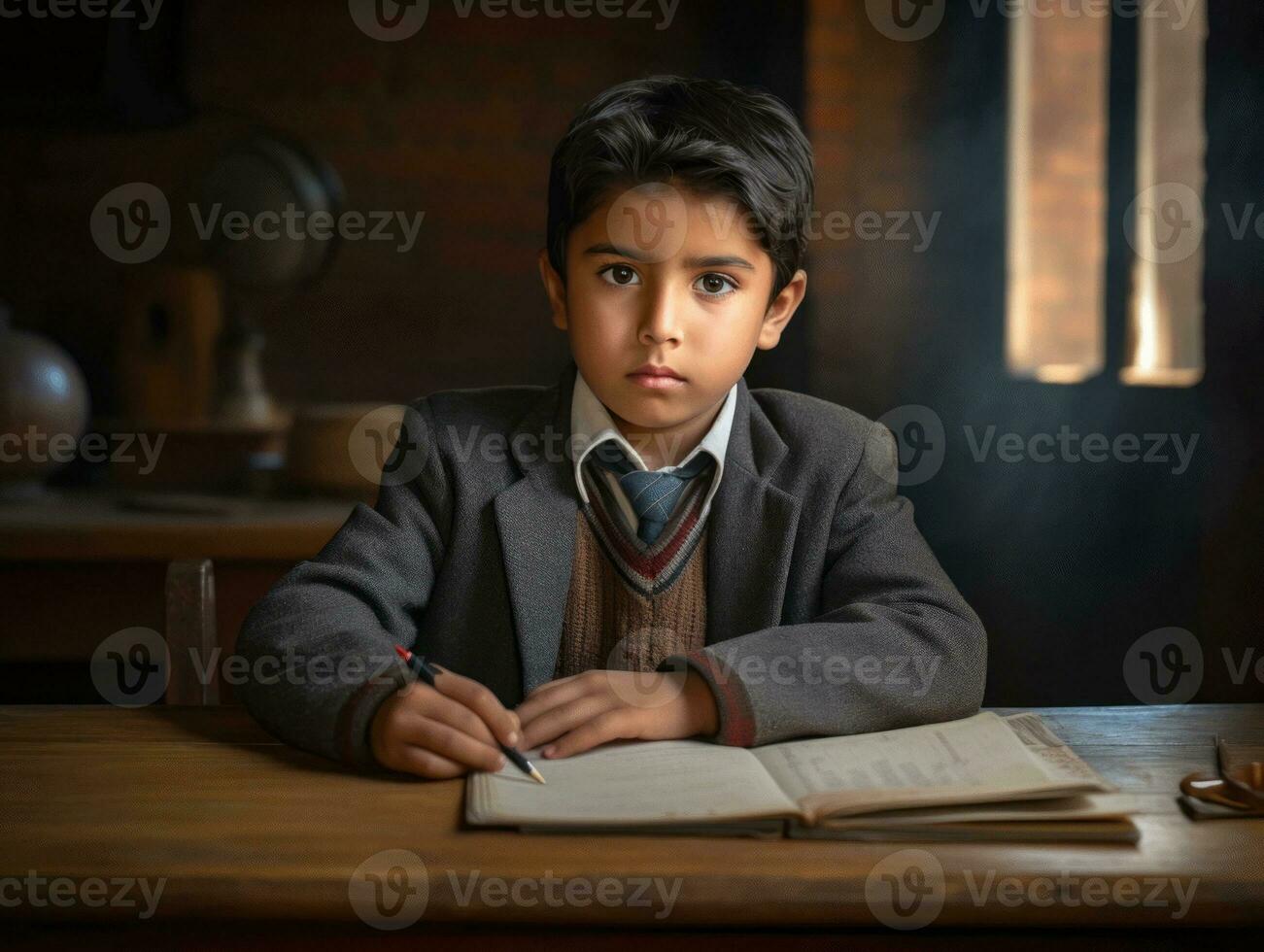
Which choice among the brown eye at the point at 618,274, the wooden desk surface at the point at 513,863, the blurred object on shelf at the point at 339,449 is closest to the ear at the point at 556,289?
the brown eye at the point at 618,274

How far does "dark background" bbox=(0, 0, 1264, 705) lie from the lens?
218 cm

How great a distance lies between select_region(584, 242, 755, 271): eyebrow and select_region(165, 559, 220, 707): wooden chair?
58 centimetres

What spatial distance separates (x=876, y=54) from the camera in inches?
119

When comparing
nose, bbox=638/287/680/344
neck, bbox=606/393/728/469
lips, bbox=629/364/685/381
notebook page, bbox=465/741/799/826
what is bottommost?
notebook page, bbox=465/741/799/826

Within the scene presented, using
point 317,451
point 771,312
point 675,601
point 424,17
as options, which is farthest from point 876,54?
point 675,601

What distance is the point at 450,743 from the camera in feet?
2.89

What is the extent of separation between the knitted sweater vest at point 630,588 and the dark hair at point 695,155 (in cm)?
24

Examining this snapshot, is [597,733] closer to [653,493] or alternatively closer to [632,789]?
[632,789]

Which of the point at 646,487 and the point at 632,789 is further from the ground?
the point at 646,487

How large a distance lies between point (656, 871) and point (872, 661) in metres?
0.37

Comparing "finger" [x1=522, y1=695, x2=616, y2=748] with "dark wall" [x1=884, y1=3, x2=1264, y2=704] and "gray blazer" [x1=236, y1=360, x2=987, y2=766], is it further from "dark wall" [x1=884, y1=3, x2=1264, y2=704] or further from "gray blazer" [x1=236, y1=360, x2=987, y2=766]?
"dark wall" [x1=884, y1=3, x2=1264, y2=704]

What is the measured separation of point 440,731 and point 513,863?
19cm

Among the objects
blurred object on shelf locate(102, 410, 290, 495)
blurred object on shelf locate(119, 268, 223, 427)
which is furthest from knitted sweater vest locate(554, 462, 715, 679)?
blurred object on shelf locate(119, 268, 223, 427)

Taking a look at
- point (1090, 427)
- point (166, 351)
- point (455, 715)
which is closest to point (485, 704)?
point (455, 715)
